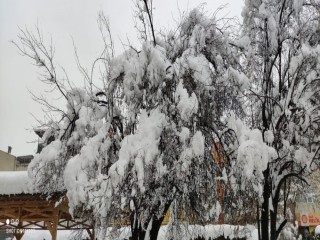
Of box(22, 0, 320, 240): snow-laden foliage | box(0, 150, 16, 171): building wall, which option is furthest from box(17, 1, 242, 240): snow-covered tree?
box(0, 150, 16, 171): building wall

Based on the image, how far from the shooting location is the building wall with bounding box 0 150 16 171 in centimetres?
4581

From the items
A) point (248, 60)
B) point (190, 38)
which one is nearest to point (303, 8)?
point (248, 60)

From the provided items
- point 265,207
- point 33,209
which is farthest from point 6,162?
point 265,207

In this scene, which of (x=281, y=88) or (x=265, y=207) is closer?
(x=265, y=207)

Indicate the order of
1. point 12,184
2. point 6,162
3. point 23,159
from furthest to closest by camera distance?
point 23,159 → point 6,162 → point 12,184

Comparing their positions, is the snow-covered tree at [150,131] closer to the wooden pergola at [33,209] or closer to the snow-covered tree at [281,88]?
the snow-covered tree at [281,88]

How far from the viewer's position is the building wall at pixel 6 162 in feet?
150

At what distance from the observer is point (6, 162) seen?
4650 cm

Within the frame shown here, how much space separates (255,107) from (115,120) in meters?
4.42

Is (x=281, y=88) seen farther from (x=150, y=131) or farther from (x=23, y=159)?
(x=23, y=159)

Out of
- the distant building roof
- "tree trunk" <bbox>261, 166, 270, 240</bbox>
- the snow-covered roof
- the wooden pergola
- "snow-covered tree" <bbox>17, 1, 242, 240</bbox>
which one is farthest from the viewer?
the distant building roof

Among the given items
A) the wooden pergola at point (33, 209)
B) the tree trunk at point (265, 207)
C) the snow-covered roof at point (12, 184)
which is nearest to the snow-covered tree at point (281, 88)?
the tree trunk at point (265, 207)

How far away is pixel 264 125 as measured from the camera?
34.0ft

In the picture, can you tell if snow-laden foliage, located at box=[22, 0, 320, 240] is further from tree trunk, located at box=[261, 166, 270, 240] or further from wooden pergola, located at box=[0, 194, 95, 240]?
wooden pergola, located at box=[0, 194, 95, 240]
